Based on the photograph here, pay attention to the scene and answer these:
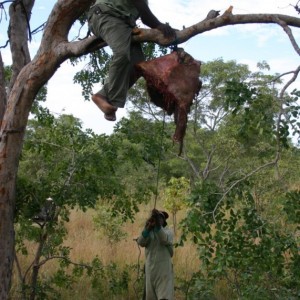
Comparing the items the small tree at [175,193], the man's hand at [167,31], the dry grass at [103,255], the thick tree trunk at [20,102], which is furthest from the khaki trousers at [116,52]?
the small tree at [175,193]

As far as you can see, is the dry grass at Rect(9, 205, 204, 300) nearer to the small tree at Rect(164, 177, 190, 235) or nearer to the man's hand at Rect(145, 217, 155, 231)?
the small tree at Rect(164, 177, 190, 235)

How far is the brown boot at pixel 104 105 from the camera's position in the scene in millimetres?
3783

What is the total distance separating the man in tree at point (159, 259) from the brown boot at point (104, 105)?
3.04 m

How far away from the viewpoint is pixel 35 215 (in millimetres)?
6191

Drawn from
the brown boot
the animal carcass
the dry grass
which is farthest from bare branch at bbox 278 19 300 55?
the dry grass

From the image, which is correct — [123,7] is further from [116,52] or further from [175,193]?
Answer: [175,193]

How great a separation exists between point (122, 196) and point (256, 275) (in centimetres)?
209

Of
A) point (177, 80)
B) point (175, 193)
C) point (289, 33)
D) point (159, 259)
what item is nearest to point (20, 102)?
point (177, 80)

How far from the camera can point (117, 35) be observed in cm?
380

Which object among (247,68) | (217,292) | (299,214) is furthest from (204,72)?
(299,214)

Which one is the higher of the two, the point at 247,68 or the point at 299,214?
the point at 247,68

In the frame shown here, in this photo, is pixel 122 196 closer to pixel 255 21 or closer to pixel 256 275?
pixel 256 275

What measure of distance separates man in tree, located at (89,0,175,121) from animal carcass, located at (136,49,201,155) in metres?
0.16

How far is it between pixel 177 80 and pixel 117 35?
1.70ft
